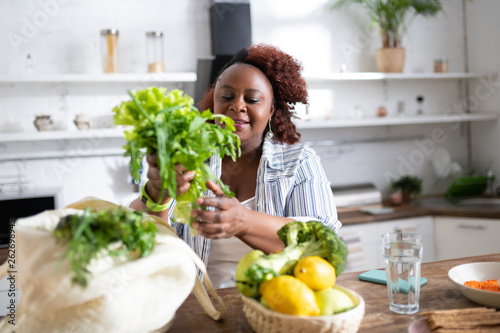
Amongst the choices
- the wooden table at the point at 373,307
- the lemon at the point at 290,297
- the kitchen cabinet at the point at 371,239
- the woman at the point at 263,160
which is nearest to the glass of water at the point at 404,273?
the wooden table at the point at 373,307

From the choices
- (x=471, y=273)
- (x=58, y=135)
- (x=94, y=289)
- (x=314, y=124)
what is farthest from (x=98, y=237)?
(x=314, y=124)

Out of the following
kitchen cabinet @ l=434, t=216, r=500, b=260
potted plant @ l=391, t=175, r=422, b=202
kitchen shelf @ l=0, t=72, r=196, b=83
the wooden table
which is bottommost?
kitchen cabinet @ l=434, t=216, r=500, b=260

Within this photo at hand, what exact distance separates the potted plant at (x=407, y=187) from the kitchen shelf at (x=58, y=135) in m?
2.14

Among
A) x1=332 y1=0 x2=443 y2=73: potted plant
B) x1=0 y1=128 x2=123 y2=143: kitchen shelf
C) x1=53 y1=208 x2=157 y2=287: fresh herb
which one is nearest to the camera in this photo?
x1=53 y1=208 x2=157 y2=287: fresh herb

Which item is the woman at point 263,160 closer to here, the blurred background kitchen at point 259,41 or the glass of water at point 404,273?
the glass of water at point 404,273

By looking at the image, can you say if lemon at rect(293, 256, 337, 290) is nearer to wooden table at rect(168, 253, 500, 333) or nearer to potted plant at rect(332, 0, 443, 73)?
wooden table at rect(168, 253, 500, 333)

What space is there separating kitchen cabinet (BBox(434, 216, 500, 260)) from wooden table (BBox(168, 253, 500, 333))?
1.90m

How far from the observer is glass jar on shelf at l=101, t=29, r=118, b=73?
293 cm

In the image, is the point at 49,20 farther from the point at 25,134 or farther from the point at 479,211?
the point at 479,211

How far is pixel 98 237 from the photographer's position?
0.78 m

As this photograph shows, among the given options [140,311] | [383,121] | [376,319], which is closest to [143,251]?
[140,311]

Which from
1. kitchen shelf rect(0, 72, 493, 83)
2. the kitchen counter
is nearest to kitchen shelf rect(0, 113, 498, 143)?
kitchen shelf rect(0, 72, 493, 83)

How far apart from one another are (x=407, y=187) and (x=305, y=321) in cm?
302

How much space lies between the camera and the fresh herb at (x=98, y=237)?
747 millimetres
